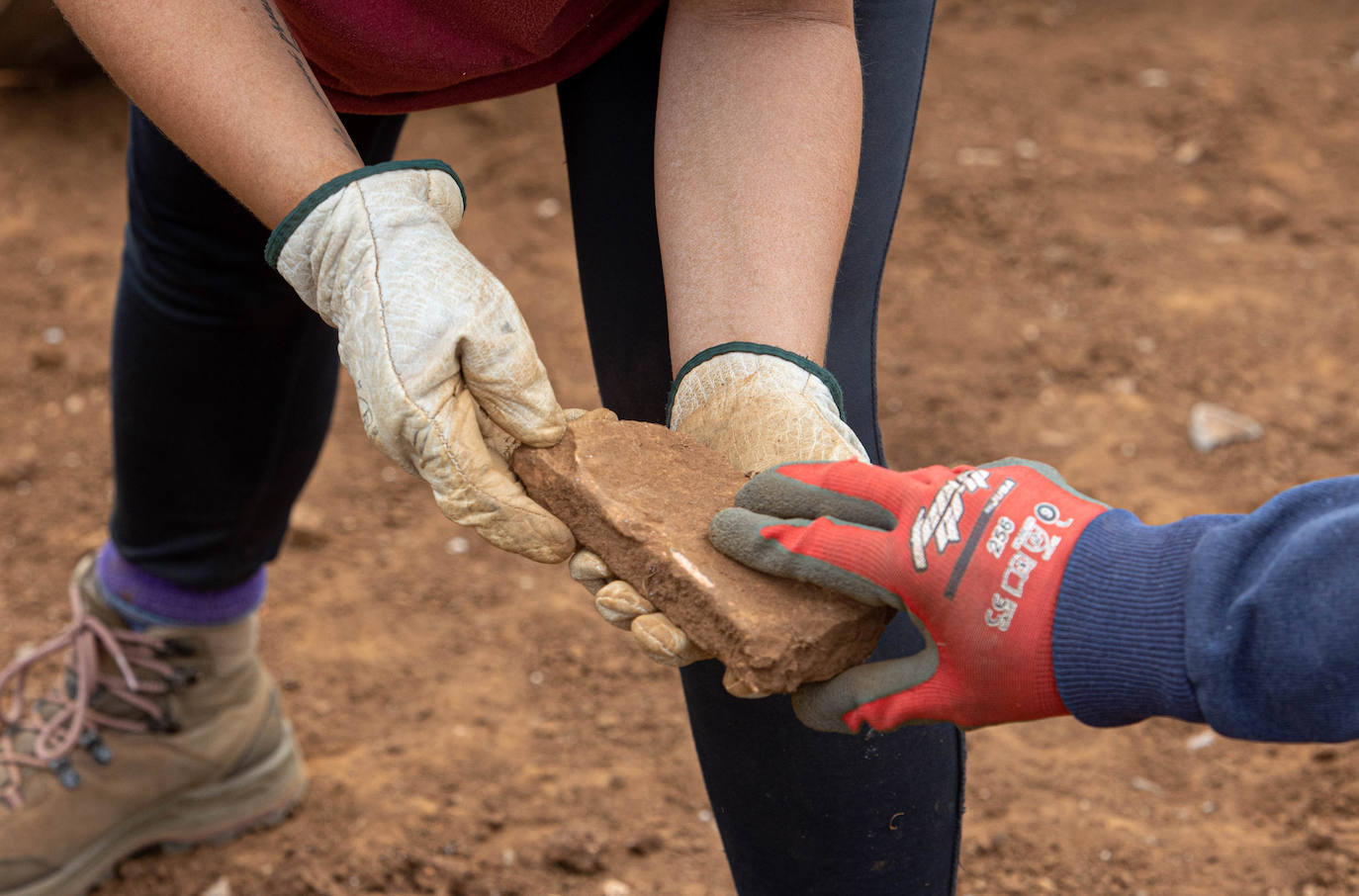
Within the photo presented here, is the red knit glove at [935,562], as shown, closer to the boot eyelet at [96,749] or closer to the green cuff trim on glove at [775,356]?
the green cuff trim on glove at [775,356]

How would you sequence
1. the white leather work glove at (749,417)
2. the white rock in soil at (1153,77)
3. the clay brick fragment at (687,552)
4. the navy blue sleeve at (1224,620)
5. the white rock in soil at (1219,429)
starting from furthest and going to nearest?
the white rock in soil at (1153,77)
the white rock in soil at (1219,429)
the white leather work glove at (749,417)
the clay brick fragment at (687,552)
the navy blue sleeve at (1224,620)

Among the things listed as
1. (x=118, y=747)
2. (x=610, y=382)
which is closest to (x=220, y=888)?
(x=118, y=747)

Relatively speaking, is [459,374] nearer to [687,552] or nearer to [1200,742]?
[687,552]

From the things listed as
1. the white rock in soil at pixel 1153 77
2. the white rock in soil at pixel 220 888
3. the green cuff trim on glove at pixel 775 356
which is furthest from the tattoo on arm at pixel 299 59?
the white rock in soil at pixel 1153 77

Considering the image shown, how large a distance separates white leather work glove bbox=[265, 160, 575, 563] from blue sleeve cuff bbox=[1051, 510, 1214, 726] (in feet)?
1.91

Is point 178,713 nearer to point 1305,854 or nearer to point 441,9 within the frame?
point 441,9

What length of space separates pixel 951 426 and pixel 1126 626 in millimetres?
2199

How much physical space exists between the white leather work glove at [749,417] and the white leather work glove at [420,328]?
138 millimetres

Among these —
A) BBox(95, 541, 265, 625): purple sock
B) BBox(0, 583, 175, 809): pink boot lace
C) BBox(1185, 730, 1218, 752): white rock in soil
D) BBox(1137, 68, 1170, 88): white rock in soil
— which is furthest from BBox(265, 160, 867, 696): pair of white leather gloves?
BBox(1137, 68, 1170, 88): white rock in soil

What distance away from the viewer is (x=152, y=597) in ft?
6.53

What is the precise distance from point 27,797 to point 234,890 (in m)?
0.37

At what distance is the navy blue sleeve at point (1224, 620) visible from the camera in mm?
973

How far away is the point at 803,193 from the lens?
1416mm

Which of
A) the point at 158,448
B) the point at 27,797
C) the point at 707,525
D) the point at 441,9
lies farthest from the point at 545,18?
the point at 27,797
